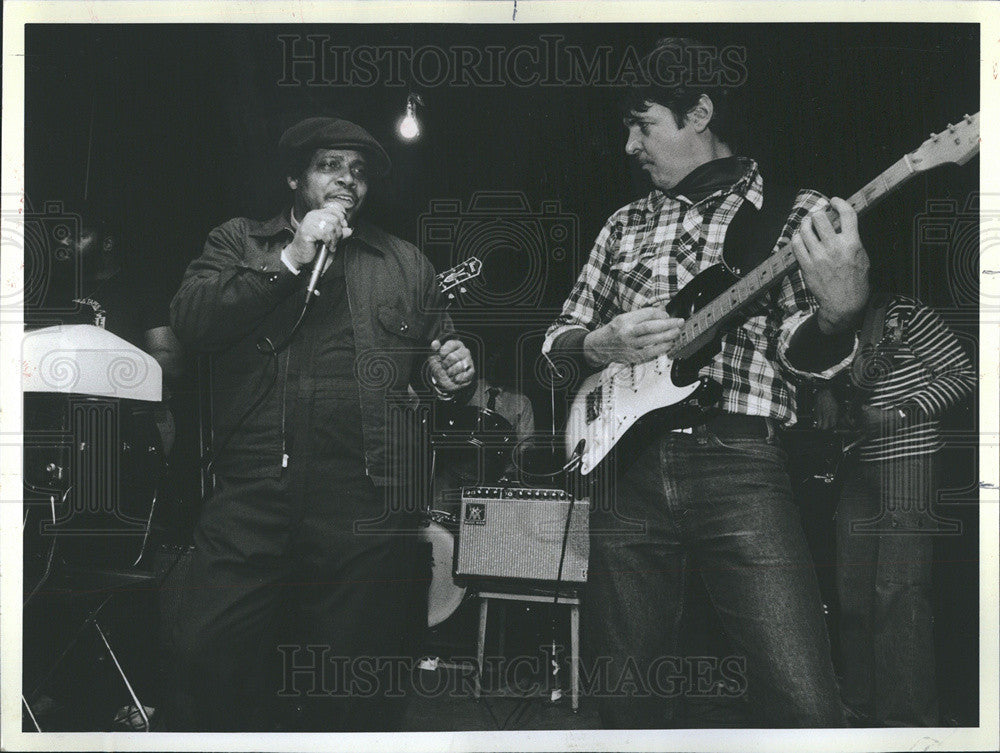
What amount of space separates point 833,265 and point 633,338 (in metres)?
0.60

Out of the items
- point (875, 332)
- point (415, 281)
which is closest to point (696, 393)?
point (875, 332)

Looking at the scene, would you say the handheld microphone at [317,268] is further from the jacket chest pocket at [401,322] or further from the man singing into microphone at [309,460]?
the jacket chest pocket at [401,322]

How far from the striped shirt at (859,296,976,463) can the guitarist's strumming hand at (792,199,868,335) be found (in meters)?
0.17

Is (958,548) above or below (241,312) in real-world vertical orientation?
below

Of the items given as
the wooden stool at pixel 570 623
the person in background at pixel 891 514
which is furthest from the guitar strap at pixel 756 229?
the wooden stool at pixel 570 623

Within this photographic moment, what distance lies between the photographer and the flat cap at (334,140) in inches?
109

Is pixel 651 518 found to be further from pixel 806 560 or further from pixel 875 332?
pixel 875 332

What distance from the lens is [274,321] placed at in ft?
8.91

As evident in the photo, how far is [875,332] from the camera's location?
8.78ft

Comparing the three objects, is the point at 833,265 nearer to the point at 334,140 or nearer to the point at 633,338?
the point at 633,338

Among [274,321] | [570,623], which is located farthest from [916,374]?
[274,321]

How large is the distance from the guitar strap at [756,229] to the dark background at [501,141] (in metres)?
0.08

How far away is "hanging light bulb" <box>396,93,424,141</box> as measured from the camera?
9.05 ft

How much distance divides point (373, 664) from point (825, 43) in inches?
91.9
